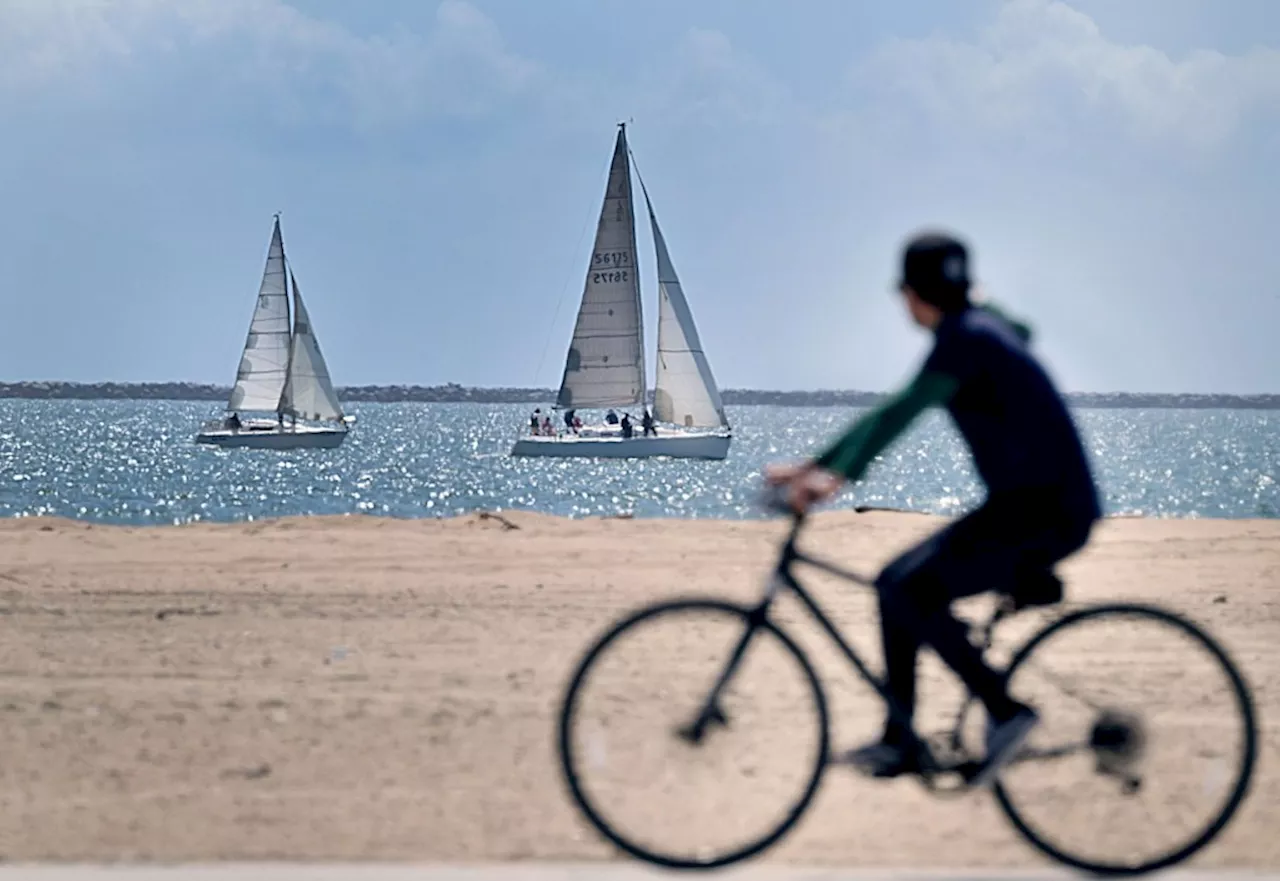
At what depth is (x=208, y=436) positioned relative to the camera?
74875 millimetres

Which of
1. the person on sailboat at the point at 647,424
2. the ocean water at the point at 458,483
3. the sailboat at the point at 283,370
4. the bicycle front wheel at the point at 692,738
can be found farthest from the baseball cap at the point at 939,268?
the sailboat at the point at 283,370

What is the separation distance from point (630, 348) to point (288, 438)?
25388 mm

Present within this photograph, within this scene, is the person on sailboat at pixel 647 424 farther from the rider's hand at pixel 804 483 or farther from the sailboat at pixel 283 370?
the rider's hand at pixel 804 483

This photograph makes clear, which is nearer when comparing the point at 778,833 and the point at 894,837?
the point at 778,833

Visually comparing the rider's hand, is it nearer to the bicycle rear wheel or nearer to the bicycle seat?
the bicycle seat

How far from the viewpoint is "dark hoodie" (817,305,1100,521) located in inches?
161

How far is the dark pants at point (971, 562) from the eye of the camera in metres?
4.21

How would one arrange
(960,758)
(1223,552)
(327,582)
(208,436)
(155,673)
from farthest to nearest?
(208,436)
(1223,552)
(327,582)
(155,673)
(960,758)

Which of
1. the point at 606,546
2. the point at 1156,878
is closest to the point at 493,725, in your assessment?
the point at 1156,878

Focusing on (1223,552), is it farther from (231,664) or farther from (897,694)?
(897,694)

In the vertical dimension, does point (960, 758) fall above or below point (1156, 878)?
above

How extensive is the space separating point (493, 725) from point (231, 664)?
2199 millimetres

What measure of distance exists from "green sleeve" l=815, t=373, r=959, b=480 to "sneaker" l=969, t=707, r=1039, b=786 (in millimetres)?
818

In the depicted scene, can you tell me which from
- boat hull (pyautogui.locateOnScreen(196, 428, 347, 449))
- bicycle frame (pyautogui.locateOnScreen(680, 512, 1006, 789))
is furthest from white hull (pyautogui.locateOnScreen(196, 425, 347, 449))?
bicycle frame (pyautogui.locateOnScreen(680, 512, 1006, 789))
